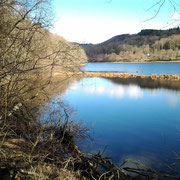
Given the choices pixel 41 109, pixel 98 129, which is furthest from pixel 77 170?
pixel 41 109

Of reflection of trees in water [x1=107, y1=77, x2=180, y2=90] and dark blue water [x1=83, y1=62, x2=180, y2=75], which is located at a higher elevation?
dark blue water [x1=83, y1=62, x2=180, y2=75]

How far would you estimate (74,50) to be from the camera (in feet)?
10.6

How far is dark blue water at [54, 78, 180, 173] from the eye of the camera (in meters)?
4.06

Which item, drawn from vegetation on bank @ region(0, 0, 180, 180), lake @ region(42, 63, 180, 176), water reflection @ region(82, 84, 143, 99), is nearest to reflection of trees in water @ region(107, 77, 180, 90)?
water reflection @ region(82, 84, 143, 99)

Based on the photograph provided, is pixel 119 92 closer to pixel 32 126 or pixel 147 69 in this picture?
pixel 32 126

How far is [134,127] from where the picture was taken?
5.83m

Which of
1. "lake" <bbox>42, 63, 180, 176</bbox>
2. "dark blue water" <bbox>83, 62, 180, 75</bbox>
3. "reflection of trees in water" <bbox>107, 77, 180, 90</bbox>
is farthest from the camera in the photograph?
"dark blue water" <bbox>83, 62, 180, 75</bbox>

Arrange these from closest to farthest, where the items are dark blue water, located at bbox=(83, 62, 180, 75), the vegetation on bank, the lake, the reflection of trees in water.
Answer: the vegetation on bank → the lake → the reflection of trees in water → dark blue water, located at bbox=(83, 62, 180, 75)

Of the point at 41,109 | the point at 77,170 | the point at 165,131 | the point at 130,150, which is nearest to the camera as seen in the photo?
the point at 77,170

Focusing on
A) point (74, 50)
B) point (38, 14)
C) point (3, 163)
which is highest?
point (38, 14)

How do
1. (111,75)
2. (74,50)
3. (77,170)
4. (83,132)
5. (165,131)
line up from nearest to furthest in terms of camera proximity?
(77,170), (74,50), (83,132), (165,131), (111,75)

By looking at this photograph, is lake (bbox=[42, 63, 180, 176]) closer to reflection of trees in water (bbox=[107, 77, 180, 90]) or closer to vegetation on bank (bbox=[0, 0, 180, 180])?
vegetation on bank (bbox=[0, 0, 180, 180])

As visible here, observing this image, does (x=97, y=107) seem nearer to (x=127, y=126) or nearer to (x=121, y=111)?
(x=121, y=111)

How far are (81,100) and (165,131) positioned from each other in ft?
16.4
